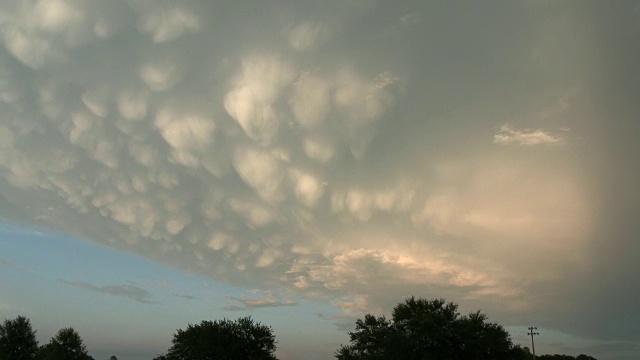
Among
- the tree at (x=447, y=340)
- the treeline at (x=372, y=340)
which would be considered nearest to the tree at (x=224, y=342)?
the treeline at (x=372, y=340)

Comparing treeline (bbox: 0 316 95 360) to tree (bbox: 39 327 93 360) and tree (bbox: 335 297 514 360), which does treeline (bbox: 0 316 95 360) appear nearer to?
tree (bbox: 39 327 93 360)

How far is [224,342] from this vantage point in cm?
8662

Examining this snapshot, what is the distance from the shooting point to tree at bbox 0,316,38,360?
101500 millimetres

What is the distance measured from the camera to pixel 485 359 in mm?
70812

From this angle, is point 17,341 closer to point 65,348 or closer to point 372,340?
point 65,348

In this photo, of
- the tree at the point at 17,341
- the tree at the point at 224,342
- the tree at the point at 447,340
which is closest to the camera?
the tree at the point at 447,340

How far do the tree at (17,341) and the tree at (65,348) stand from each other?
2750 millimetres

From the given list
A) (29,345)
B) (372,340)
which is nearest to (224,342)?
(372,340)

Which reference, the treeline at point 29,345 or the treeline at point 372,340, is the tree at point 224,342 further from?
the treeline at point 29,345

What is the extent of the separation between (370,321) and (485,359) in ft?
97.6

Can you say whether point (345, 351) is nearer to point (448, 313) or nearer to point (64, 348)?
point (448, 313)

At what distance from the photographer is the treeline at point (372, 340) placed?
71188mm

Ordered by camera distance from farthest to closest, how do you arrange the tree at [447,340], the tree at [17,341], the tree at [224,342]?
the tree at [17,341]
the tree at [224,342]
the tree at [447,340]

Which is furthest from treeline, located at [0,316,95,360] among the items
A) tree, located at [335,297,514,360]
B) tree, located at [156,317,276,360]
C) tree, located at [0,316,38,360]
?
tree, located at [335,297,514,360]
